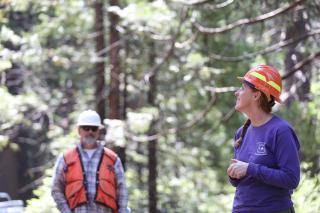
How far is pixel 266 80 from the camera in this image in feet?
12.6

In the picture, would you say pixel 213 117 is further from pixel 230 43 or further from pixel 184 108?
pixel 230 43

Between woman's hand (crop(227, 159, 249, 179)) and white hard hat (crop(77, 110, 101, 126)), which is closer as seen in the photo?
woman's hand (crop(227, 159, 249, 179))

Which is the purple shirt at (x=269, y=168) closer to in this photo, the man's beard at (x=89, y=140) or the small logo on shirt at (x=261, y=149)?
the small logo on shirt at (x=261, y=149)

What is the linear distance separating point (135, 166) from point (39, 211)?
12548mm

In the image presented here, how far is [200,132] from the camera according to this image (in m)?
18.2

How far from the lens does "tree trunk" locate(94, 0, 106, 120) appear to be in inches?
585

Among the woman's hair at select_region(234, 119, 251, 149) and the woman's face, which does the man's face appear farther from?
the woman's face

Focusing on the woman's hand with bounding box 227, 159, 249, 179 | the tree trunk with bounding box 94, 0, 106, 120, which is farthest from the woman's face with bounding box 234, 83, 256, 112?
the tree trunk with bounding box 94, 0, 106, 120

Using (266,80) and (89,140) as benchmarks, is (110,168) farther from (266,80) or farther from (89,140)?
(266,80)

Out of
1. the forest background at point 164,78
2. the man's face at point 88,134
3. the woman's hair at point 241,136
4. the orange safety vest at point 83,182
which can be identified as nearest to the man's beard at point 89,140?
the man's face at point 88,134

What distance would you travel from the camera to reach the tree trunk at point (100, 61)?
1485 centimetres

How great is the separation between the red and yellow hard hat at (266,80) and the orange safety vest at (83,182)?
2.51m

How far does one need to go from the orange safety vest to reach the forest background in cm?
221

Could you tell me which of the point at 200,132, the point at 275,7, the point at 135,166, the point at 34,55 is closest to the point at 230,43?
the point at 275,7
